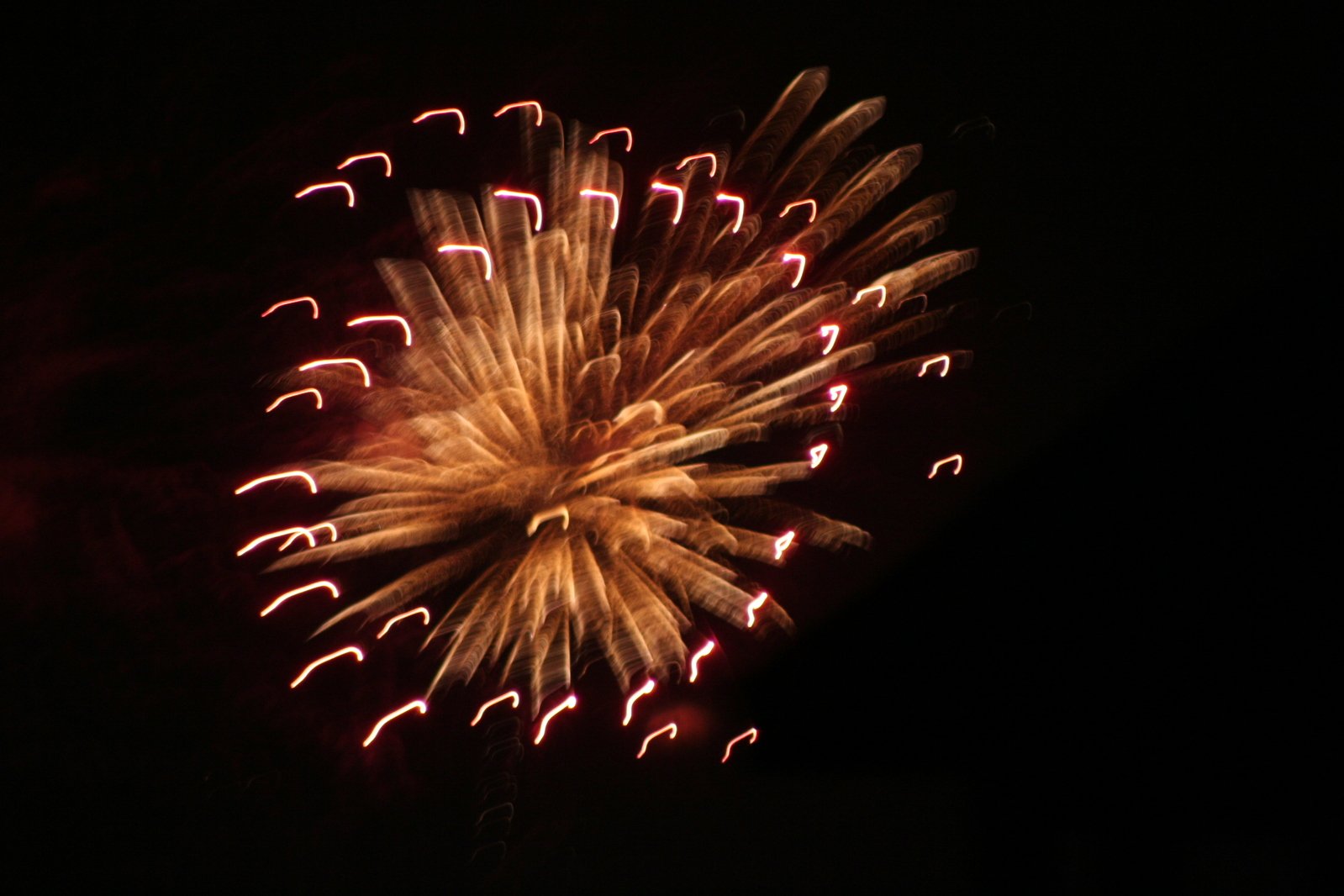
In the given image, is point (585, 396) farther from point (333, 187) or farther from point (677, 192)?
point (333, 187)

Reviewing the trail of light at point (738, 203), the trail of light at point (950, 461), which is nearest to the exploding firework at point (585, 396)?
the trail of light at point (738, 203)

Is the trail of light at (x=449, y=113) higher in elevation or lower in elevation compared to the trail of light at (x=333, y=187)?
higher

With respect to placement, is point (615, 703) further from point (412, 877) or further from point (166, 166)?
point (166, 166)

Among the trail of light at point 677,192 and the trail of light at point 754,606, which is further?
the trail of light at point 754,606

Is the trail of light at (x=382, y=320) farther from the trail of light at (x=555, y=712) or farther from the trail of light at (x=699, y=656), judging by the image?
the trail of light at (x=699, y=656)

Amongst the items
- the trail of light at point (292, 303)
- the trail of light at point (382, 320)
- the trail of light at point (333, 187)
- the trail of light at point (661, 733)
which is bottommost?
the trail of light at point (661, 733)

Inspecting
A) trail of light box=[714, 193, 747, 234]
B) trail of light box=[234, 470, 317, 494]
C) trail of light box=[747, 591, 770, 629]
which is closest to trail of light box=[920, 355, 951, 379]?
trail of light box=[714, 193, 747, 234]

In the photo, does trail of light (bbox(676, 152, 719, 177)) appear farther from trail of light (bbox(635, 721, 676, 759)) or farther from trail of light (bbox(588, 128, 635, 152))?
trail of light (bbox(635, 721, 676, 759))
